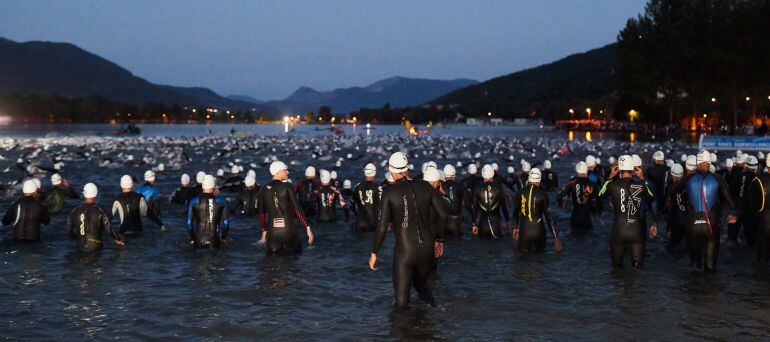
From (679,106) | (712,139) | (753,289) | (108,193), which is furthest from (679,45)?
(753,289)

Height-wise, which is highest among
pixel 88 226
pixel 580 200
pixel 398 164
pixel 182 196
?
pixel 398 164

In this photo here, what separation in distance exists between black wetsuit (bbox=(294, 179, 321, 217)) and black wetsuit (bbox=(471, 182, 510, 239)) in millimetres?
4384

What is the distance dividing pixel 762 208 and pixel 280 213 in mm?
7918

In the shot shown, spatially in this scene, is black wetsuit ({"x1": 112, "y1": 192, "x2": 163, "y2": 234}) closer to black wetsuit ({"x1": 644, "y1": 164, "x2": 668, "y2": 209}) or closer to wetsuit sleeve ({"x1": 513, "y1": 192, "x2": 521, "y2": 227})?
wetsuit sleeve ({"x1": 513, "y1": 192, "x2": 521, "y2": 227})

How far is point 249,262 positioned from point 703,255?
785 centimetres

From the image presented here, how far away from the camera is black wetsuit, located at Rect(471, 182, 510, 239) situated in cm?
1393

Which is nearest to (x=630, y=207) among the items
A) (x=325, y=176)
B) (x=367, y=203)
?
(x=367, y=203)

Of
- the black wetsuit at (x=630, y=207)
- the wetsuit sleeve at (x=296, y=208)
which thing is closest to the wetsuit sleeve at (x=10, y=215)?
the wetsuit sleeve at (x=296, y=208)

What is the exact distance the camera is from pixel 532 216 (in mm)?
12281

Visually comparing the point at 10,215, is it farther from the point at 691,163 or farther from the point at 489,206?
the point at 691,163

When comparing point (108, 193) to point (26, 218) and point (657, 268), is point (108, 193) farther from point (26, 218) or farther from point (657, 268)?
point (657, 268)

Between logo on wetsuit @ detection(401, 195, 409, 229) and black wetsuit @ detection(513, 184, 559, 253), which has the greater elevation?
logo on wetsuit @ detection(401, 195, 409, 229)

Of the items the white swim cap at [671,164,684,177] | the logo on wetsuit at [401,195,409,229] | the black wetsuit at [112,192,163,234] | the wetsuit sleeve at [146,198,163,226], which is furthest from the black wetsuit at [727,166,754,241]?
the black wetsuit at [112,192,163,234]

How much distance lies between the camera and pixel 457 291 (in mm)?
10523
